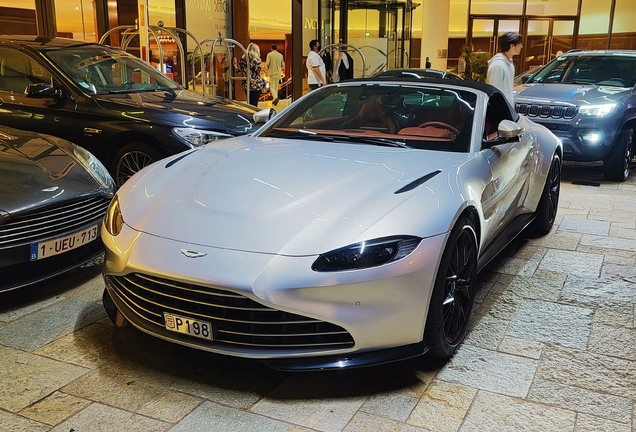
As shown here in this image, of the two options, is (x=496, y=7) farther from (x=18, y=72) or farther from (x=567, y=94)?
(x=18, y=72)

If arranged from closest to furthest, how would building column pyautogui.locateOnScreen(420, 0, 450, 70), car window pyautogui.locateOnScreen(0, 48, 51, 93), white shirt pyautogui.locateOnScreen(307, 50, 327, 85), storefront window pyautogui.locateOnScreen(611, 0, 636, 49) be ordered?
car window pyautogui.locateOnScreen(0, 48, 51, 93) < white shirt pyautogui.locateOnScreen(307, 50, 327, 85) < building column pyautogui.locateOnScreen(420, 0, 450, 70) < storefront window pyautogui.locateOnScreen(611, 0, 636, 49)

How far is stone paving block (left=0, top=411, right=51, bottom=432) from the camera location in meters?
2.60

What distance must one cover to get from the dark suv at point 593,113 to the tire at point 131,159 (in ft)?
16.6

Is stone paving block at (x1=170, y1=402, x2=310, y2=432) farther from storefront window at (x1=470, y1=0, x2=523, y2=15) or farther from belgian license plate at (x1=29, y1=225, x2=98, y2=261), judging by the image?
storefront window at (x1=470, y1=0, x2=523, y2=15)

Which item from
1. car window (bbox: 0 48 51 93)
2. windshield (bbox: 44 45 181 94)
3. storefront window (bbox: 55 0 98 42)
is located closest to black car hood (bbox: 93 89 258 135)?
windshield (bbox: 44 45 181 94)

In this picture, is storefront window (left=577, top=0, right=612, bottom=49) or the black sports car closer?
the black sports car

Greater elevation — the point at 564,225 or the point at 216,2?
the point at 216,2

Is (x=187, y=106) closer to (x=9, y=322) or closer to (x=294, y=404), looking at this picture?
(x=9, y=322)

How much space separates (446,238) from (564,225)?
3550mm

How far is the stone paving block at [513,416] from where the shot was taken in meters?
2.68

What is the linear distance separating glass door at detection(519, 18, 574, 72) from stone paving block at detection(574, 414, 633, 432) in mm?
21463

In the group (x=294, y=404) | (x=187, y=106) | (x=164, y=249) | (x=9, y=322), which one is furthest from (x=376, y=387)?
(x=187, y=106)

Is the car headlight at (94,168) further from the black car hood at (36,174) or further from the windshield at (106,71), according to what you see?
the windshield at (106,71)

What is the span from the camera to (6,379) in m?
2.99
